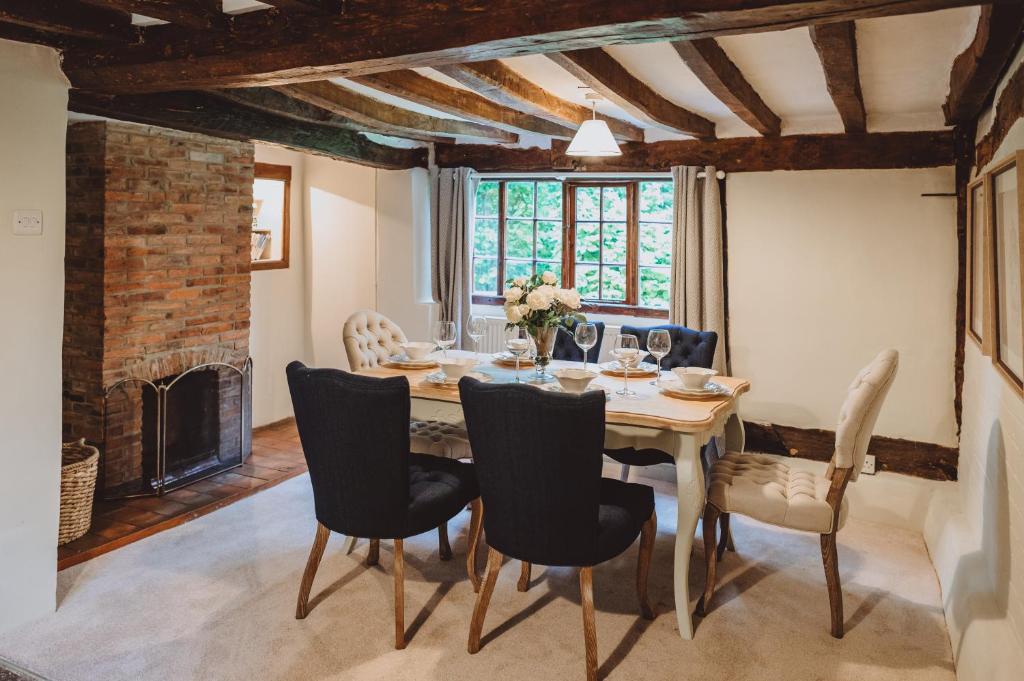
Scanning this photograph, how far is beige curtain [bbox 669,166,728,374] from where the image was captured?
510 cm

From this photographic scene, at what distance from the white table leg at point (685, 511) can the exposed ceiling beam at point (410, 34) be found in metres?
1.53

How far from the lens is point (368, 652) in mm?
2957

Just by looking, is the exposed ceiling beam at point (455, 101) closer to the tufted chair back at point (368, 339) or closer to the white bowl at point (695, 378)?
the tufted chair back at point (368, 339)

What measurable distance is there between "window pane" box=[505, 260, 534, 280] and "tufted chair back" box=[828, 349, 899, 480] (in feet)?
11.1

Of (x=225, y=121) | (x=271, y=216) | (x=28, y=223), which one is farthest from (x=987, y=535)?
(x=271, y=216)

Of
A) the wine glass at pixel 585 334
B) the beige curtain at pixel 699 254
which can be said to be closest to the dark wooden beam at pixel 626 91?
the beige curtain at pixel 699 254

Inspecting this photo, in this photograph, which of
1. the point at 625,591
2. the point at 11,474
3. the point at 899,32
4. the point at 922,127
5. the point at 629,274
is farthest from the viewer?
the point at 629,274

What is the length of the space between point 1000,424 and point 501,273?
12.8ft

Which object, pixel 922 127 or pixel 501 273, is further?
pixel 501 273

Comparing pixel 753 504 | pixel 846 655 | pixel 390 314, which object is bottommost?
pixel 846 655

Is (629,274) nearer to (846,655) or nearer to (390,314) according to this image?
(390,314)

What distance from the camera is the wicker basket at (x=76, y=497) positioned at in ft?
12.3

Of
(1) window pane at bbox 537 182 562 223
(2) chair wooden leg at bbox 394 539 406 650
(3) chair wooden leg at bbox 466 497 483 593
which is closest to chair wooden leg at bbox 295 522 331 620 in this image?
(2) chair wooden leg at bbox 394 539 406 650

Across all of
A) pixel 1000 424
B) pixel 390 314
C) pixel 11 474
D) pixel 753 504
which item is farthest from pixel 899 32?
pixel 390 314
